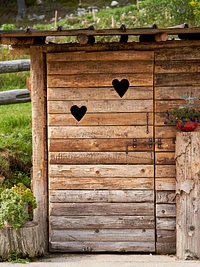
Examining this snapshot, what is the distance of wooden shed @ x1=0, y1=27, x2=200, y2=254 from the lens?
332 inches

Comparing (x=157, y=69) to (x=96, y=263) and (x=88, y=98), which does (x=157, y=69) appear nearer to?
(x=88, y=98)

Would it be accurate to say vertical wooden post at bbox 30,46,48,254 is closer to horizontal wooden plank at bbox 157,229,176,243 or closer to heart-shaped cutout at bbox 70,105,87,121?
heart-shaped cutout at bbox 70,105,87,121

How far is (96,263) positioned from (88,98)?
6.80ft

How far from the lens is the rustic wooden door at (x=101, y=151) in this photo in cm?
846

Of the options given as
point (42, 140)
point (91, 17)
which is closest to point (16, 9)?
point (91, 17)

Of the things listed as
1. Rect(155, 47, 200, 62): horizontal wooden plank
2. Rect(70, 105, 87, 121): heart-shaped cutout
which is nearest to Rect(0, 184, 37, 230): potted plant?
Rect(70, 105, 87, 121): heart-shaped cutout

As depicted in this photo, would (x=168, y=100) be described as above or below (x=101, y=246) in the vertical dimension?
above

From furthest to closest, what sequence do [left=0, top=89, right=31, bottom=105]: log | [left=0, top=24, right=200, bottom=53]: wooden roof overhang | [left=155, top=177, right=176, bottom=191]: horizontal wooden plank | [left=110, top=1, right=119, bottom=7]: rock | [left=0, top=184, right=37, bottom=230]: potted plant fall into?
[left=110, top=1, right=119, bottom=7]: rock, [left=0, top=89, right=31, bottom=105]: log, [left=155, top=177, right=176, bottom=191]: horizontal wooden plank, [left=0, top=184, right=37, bottom=230]: potted plant, [left=0, top=24, right=200, bottom=53]: wooden roof overhang

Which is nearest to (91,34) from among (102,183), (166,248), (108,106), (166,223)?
(108,106)

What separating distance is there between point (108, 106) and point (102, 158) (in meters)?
0.67

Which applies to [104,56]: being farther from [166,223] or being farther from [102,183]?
[166,223]

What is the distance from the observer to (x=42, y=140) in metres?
8.65

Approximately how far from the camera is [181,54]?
27.6ft

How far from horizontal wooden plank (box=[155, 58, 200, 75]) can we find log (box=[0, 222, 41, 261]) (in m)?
2.56
